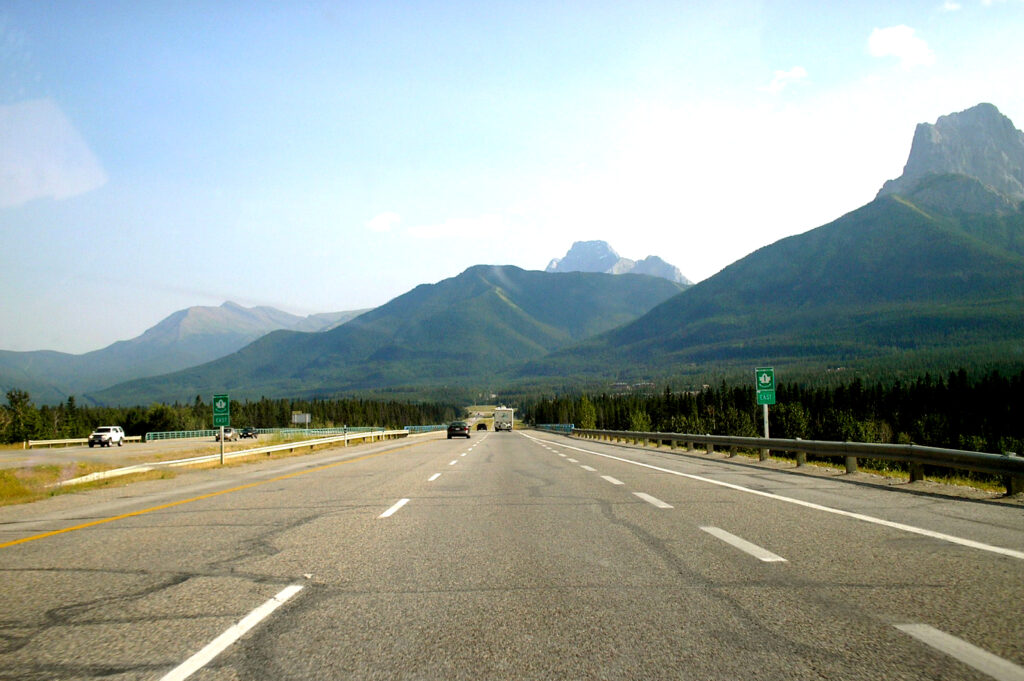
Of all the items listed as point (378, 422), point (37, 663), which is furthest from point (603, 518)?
point (378, 422)

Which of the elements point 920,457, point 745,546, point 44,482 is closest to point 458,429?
point 44,482

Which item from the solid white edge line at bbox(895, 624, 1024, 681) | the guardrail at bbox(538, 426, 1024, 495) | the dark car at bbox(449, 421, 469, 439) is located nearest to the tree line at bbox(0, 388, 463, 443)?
the dark car at bbox(449, 421, 469, 439)

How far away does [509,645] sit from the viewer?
15.4 feet

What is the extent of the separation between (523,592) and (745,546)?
3.05 meters

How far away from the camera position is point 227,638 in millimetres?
4879

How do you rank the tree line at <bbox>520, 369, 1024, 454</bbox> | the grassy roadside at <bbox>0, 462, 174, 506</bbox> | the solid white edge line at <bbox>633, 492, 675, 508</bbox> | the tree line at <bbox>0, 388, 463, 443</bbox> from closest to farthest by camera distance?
the solid white edge line at <bbox>633, 492, 675, 508</bbox>
the grassy roadside at <bbox>0, 462, 174, 506</bbox>
the tree line at <bbox>520, 369, 1024, 454</bbox>
the tree line at <bbox>0, 388, 463, 443</bbox>

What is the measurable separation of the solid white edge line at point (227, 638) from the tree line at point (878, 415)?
10631 cm

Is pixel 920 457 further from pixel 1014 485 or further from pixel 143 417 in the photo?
pixel 143 417

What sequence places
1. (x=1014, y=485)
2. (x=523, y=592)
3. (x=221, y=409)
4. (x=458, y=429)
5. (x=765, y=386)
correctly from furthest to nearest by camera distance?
(x=458, y=429), (x=221, y=409), (x=765, y=386), (x=1014, y=485), (x=523, y=592)

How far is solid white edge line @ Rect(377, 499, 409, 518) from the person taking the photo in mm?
10945

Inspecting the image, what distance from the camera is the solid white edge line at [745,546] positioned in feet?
23.5

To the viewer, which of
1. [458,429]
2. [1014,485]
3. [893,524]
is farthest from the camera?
[458,429]

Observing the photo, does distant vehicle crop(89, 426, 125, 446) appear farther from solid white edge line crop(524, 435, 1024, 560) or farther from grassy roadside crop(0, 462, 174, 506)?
solid white edge line crop(524, 435, 1024, 560)

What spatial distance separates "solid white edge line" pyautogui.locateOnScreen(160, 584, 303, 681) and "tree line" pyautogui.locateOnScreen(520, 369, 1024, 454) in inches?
4185
